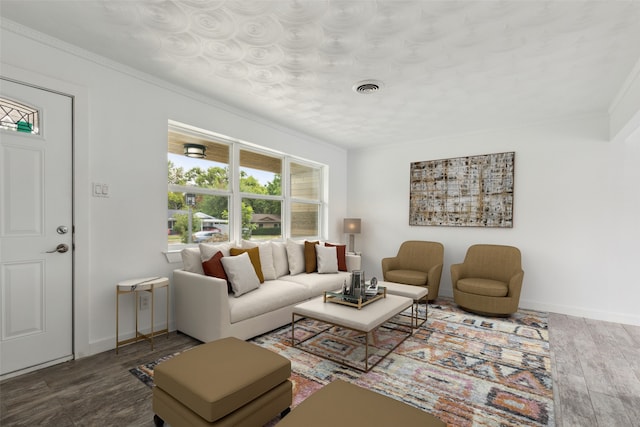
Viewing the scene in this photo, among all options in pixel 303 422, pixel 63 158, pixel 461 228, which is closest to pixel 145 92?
pixel 63 158

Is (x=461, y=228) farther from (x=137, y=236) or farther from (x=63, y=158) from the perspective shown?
(x=63, y=158)

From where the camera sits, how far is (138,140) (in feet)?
9.88

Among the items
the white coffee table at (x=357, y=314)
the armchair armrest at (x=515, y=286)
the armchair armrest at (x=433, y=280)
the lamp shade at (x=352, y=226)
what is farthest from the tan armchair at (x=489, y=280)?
the lamp shade at (x=352, y=226)

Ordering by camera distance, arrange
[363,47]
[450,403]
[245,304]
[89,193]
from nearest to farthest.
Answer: [450,403]
[363,47]
[89,193]
[245,304]

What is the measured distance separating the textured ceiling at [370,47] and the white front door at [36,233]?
715 mm

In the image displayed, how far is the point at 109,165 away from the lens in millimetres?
2809

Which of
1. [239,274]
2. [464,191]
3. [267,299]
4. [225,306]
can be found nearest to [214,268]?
[239,274]

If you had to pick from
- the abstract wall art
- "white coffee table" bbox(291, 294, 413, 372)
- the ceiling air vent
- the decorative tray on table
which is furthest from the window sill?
the abstract wall art

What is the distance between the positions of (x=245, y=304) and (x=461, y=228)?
357 centimetres

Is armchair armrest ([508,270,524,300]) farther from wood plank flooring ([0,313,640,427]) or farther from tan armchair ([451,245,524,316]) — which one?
wood plank flooring ([0,313,640,427])

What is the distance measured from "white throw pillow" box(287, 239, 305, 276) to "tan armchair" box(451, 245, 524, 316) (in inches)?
82.7

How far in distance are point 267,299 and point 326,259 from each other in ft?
4.71

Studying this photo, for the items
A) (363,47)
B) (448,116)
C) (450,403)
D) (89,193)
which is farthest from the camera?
(448,116)

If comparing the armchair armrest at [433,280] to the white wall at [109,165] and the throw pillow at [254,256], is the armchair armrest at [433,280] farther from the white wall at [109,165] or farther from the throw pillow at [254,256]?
the white wall at [109,165]
